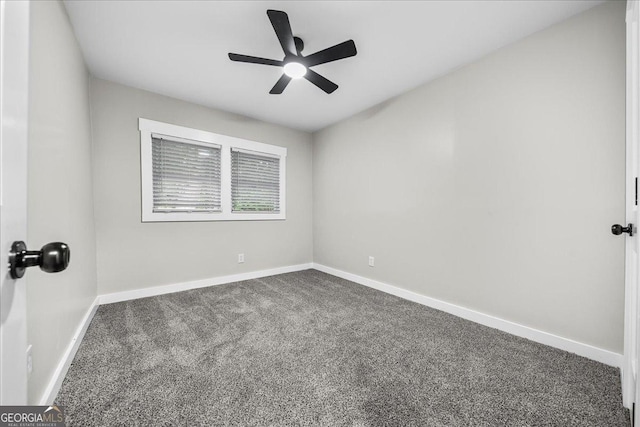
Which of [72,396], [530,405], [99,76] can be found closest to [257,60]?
[99,76]

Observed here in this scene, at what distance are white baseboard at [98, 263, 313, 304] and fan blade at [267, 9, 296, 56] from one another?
2.77 m

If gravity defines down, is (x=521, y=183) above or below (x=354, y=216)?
above

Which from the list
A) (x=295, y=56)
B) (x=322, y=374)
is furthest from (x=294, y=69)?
(x=322, y=374)

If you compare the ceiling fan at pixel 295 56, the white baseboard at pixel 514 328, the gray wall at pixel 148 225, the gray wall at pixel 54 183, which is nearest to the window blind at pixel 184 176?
the gray wall at pixel 148 225

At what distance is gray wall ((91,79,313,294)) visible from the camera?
2.68 meters

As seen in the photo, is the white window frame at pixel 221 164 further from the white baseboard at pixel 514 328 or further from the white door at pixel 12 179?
the white door at pixel 12 179

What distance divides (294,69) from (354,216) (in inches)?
81.3

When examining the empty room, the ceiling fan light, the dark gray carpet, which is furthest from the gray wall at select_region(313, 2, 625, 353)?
the ceiling fan light

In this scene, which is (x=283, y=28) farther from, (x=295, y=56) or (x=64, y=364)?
(x=64, y=364)

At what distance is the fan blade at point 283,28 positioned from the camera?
154 cm

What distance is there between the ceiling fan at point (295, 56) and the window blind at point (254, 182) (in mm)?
1569

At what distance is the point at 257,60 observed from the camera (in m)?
2.00

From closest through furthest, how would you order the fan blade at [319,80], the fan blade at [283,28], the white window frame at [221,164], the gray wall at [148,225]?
the fan blade at [283,28]
the fan blade at [319,80]
the gray wall at [148,225]
the white window frame at [221,164]

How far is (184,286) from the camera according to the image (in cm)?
313
